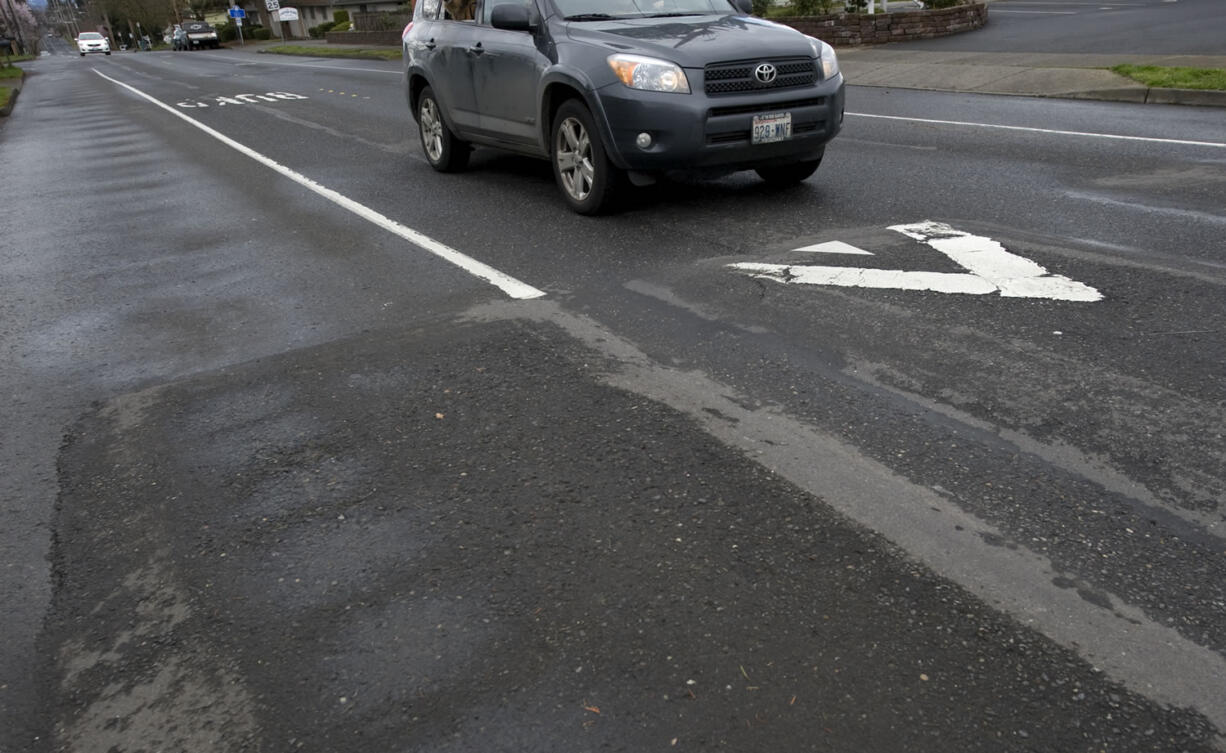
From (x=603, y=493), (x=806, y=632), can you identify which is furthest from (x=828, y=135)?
(x=806, y=632)

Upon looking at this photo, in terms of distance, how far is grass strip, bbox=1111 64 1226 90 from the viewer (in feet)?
40.8

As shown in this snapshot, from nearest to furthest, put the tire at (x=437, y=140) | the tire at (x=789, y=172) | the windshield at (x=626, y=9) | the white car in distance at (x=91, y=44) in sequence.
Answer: the windshield at (x=626, y=9) → the tire at (x=789, y=172) → the tire at (x=437, y=140) → the white car in distance at (x=91, y=44)

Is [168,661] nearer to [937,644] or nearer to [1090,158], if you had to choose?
[937,644]

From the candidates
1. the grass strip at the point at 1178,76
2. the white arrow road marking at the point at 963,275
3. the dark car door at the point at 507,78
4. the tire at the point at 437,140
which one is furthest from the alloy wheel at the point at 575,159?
the grass strip at the point at 1178,76

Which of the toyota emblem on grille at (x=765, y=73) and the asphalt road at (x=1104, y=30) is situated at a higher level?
the toyota emblem on grille at (x=765, y=73)

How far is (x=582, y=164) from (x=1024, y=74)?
32.7ft

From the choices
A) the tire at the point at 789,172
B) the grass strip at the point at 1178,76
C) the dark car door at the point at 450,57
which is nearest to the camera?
the tire at the point at 789,172

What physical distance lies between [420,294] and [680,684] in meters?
3.90

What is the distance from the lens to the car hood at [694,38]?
24.0 feet

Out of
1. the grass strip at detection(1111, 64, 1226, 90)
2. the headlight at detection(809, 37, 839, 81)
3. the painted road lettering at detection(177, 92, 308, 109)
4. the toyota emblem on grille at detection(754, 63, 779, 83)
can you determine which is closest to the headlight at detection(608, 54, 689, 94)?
the toyota emblem on grille at detection(754, 63, 779, 83)

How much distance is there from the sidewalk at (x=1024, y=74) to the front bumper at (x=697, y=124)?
725 centimetres

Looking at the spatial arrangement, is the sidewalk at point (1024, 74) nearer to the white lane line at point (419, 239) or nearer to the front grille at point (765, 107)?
the front grille at point (765, 107)

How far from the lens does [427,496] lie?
3.66 metres

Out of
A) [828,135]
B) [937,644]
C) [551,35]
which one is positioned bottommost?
[937,644]
